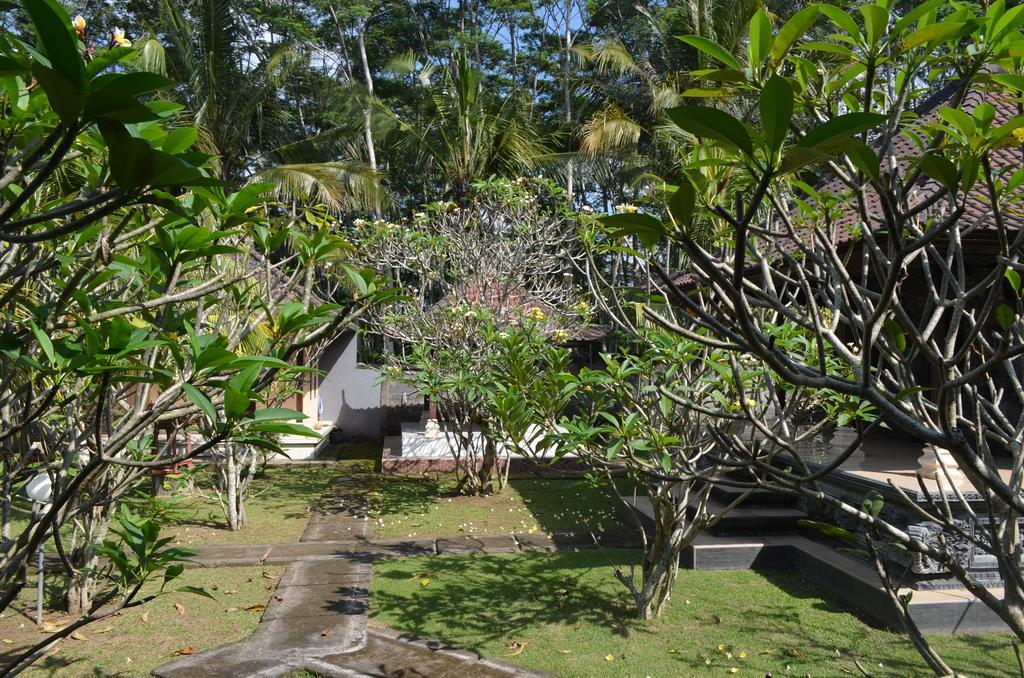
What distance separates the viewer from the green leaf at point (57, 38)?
828 millimetres

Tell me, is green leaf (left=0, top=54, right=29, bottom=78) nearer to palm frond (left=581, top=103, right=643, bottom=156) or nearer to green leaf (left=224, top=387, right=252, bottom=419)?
green leaf (left=224, top=387, right=252, bottom=419)

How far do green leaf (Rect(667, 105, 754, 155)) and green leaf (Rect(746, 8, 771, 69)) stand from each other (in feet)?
2.14

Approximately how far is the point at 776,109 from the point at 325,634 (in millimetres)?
4358

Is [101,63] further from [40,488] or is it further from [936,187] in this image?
[936,187]

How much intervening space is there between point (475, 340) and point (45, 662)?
5.63 m

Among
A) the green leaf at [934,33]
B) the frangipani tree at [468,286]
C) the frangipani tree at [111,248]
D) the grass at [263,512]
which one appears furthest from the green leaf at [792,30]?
the frangipani tree at [468,286]

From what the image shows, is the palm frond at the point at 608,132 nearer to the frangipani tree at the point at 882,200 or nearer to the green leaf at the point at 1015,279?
the frangipani tree at the point at 882,200

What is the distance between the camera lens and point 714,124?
2.99 ft

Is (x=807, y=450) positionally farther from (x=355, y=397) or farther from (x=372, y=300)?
(x=355, y=397)

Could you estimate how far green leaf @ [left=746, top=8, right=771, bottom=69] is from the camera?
4.78ft

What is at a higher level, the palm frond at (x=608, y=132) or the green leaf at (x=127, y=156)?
the palm frond at (x=608, y=132)

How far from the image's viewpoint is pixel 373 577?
561 centimetres

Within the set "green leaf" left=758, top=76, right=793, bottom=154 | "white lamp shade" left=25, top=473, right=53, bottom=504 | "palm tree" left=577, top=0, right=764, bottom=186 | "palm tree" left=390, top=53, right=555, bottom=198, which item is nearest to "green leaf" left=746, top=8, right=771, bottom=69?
"green leaf" left=758, top=76, right=793, bottom=154

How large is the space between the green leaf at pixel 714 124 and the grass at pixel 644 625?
143 inches
